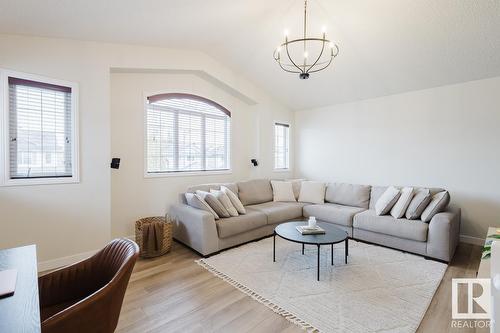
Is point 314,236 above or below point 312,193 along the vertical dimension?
below

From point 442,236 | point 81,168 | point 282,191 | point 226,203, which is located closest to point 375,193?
point 442,236

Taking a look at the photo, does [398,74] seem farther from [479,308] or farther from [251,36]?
[479,308]

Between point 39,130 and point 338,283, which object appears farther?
point 39,130

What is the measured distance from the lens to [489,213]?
11.5 feet

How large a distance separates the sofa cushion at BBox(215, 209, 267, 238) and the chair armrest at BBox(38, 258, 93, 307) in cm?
178

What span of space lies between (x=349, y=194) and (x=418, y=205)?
1.17 m

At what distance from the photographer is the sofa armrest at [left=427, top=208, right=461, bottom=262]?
2932 millimetres

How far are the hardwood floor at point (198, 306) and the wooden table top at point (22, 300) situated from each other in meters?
0.92

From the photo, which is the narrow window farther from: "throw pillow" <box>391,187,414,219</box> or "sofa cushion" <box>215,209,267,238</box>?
"throw pillow" <box>391,187,414,219</box>

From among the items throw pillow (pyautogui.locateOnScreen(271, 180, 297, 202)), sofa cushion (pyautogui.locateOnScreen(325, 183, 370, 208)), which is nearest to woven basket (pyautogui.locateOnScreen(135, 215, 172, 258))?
throw pillow (pyautogui.locateOnScreen(271, 180, 297, 202))

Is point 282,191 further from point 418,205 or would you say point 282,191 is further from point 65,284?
point 65,284

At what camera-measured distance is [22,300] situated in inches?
38.5

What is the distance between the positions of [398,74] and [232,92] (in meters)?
2.75

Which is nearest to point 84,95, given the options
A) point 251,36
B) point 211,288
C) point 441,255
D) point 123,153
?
point 123,153
